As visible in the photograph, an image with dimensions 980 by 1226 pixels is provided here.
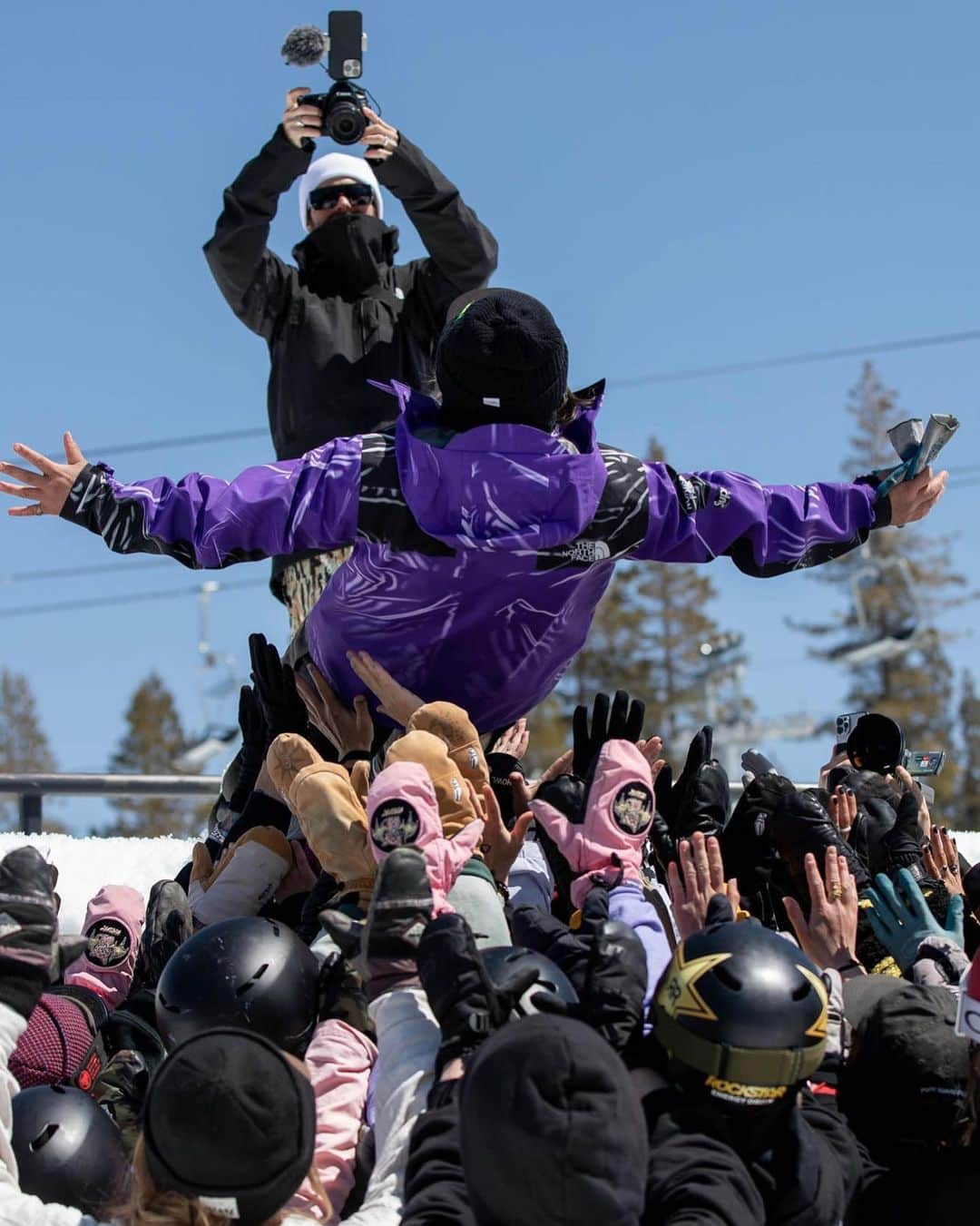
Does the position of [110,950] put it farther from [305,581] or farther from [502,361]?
[502,361]

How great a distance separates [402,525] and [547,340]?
61 centimetres

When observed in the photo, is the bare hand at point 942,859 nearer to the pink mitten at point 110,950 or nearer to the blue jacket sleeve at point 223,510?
the blue jacket sleeve at point 223,510

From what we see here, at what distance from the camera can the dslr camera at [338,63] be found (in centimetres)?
582

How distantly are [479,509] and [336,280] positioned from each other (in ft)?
7.77

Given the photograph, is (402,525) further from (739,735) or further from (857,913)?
(739,735)

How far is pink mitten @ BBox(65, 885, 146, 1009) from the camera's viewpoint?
512cm

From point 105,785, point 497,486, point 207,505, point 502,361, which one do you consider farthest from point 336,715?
point 105,785

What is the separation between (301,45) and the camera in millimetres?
6082

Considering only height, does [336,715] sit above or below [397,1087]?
above

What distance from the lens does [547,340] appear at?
4.41 metres

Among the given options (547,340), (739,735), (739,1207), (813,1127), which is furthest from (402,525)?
(739,735)

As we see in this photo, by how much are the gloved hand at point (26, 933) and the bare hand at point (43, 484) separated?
1.22 m

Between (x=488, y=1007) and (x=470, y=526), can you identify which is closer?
(x=488, y=1007)

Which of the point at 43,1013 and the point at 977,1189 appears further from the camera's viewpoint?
the point at 43,1013
